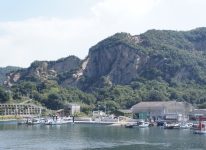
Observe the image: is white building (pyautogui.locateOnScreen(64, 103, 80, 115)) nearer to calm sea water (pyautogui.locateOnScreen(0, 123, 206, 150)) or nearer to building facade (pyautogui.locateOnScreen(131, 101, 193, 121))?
building facade (pyautogui.locateOnScreen(131, 101, 193, 121))

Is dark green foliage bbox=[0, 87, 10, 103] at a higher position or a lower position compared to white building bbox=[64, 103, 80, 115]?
higher

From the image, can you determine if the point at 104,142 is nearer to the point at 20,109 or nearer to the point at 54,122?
the point at 54,122

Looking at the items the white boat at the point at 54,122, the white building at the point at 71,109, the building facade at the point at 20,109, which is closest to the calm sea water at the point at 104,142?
the white boat at the point at 54,122

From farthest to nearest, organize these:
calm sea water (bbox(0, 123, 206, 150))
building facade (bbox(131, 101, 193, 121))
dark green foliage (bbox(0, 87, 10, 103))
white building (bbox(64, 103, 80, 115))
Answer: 1. dark green foliage (bbox(0, 87, 10, 103))
2. white building (bbox(64, 103, 80, 115))
3. building facade (bbox(131, 101, 193, 121))
4. calm sea water (bbox(0, 123, 206, 150))

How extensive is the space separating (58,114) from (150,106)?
29.2 m

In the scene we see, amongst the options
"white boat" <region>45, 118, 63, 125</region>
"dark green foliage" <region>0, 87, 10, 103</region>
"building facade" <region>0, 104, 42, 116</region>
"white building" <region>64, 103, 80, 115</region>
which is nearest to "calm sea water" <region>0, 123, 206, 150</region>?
"white boat" <region>45, 118, 63, 125</region>

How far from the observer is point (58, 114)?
500 ft

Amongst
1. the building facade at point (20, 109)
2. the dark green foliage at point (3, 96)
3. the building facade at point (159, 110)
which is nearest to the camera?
the building facade at point (159, 110)

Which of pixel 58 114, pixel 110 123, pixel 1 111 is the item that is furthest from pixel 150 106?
pixel 1 111

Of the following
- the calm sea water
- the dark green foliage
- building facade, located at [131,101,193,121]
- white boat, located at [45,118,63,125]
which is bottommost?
the calm sea water

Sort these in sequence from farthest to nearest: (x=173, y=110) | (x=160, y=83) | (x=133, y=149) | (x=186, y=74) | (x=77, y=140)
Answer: (x=186, y=74) < (x=160, y=83) < (x=173, y=110) < (x=77, y=140) < (x=133, y=149)

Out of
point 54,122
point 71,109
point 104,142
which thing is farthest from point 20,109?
point 104,142

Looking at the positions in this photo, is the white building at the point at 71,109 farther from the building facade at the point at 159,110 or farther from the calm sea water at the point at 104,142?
the calm sea water at the point at 104,142

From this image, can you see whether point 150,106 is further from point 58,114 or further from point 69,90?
point 69,90
